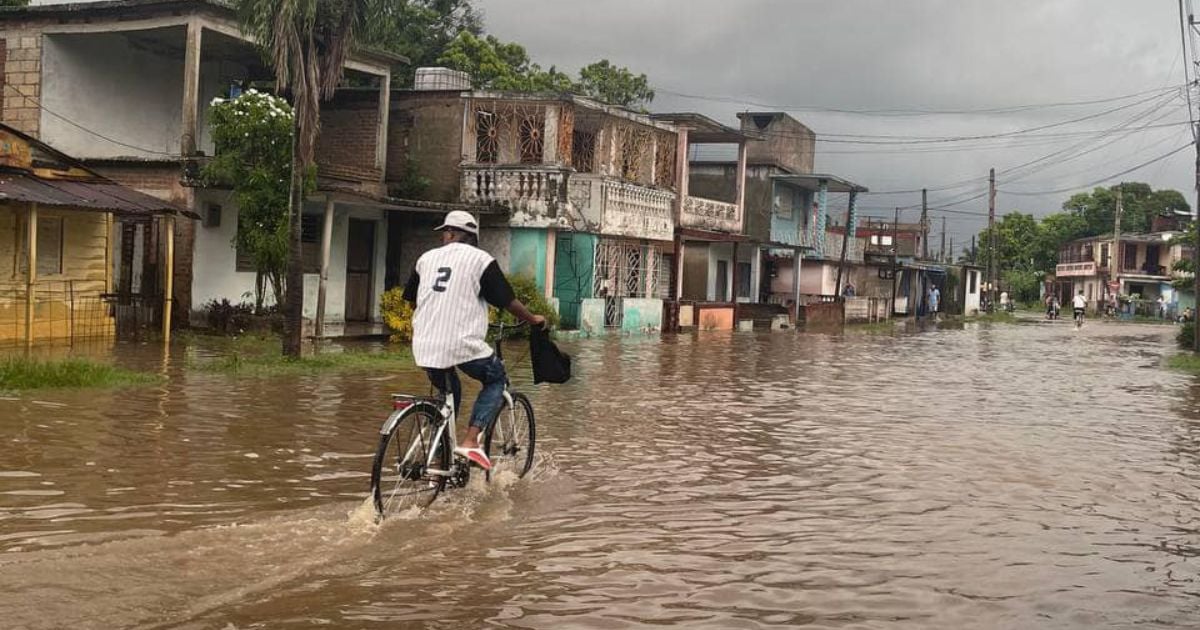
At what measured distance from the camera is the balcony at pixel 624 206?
27938mm

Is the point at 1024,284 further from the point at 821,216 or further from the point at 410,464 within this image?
the point at 410,464

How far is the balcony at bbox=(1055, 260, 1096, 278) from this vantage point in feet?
281

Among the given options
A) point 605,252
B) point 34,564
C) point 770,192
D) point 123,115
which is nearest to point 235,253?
point 123,115

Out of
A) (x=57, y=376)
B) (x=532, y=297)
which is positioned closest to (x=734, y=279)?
(x=532, y=297)

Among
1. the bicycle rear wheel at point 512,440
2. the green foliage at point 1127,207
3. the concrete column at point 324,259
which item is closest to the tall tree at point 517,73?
the concrete column at point 324,259

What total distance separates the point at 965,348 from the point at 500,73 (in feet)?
61.7

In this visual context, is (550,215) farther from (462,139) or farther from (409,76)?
(409,76)

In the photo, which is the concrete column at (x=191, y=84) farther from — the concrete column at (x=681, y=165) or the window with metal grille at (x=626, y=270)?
the concrete column at (x=681, y=165)

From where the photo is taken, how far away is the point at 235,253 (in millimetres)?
23016

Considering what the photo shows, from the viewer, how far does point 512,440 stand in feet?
27.4

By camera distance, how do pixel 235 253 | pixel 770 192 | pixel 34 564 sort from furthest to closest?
1. pixel 770 192
2. pixel 235 253
3. pixel 34 564

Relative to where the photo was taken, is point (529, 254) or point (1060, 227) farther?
point (1060, 227)

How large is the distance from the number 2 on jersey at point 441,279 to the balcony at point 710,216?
1046 inches

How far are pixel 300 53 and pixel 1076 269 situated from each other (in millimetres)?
83622
